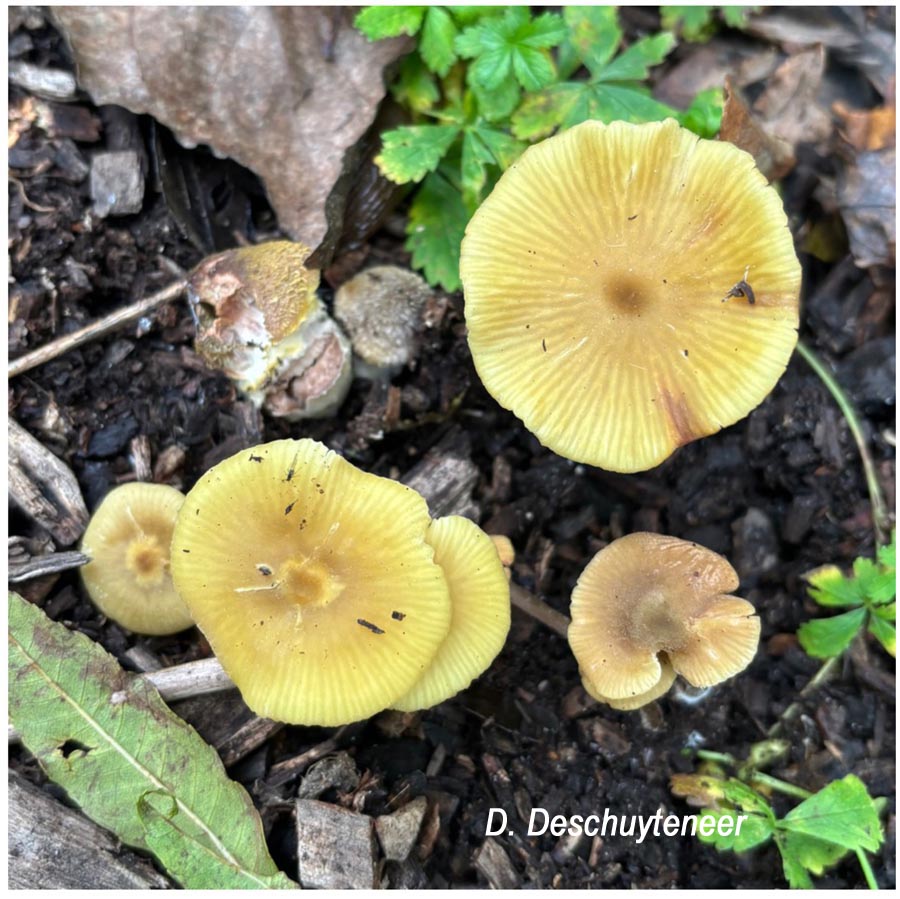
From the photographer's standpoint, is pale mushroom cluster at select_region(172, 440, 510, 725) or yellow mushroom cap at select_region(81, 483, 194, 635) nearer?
pale mushroom cluster at select_region(172, 440, 510, 725)

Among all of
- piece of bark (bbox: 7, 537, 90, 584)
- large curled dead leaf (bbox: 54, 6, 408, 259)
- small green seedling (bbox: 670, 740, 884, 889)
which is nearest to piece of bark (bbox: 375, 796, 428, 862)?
small green seedling (bbox: 670, 740, 884, 889)

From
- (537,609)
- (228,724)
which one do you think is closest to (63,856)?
(228,724)

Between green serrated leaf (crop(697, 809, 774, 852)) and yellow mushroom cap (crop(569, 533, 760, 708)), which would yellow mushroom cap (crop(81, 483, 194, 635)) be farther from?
green serrated leaf (crop(697, 809, 774, 852))

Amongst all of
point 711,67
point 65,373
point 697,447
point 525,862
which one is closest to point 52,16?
point 65,373

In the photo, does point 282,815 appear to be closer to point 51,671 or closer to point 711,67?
point 51,671

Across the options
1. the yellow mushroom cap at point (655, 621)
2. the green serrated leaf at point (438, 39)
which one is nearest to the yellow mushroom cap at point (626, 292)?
the yellow mushroom cap at point (655, 621)
